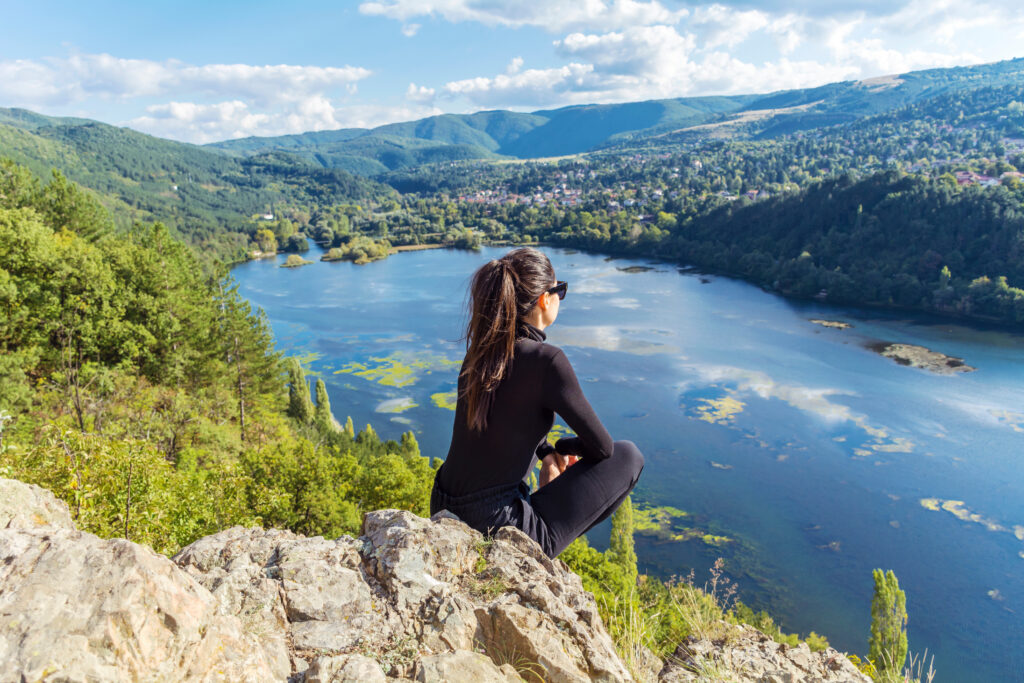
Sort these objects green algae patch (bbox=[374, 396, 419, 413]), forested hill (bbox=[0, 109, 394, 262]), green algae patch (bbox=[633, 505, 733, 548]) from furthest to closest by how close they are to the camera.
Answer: forested hill (bbox=[0, 109, 394, 262])
green algae patch (bbox=[374, 396, 419, 413])
green algae patch (bbox=[633, 505, 733, 548])

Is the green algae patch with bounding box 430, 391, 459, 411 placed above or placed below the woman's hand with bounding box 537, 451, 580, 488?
below

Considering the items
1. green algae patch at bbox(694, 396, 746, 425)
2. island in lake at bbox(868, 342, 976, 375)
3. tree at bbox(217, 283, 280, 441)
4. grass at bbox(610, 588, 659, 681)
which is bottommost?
green algae patch at bbox(694, 396, 746, 425)

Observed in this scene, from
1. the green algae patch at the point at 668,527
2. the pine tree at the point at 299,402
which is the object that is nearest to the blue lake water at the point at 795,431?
the green algae patch at the point at 668,527

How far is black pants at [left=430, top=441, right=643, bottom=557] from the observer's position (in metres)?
1.93

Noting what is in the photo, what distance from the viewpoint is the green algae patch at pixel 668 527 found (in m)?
14.0

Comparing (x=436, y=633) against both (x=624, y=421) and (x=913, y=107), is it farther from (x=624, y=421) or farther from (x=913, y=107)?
(x=913, y=107)

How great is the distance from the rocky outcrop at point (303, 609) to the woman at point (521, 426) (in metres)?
0.10

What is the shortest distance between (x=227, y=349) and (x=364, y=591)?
48.0 feet

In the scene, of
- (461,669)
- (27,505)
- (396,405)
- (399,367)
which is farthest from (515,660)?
(399,367)

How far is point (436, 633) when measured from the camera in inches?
63.3

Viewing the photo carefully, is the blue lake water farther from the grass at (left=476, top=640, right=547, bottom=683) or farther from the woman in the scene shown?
the grass at (left=476, top=640, right=547, bottom=683)

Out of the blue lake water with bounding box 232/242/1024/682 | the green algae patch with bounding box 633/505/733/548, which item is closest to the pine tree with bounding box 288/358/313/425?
the blue lake water with bounding box 232/242/1024/682

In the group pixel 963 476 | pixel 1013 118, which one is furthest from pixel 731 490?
pixel 1013 118

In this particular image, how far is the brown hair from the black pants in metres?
0.29
